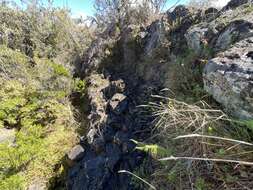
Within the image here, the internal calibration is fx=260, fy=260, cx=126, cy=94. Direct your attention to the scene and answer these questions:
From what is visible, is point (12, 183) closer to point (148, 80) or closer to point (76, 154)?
point (76, 154)

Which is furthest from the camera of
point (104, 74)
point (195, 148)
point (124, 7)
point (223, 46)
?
point (124, 7)

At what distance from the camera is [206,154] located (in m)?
1.87

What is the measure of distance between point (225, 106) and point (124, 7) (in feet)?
15.2

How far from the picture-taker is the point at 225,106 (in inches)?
83.9

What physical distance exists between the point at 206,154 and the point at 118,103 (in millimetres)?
2410

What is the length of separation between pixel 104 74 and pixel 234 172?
3.98 m

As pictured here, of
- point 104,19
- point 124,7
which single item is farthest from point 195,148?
point 104,19

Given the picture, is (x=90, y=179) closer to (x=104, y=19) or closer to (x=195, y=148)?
(x=195, y=148)

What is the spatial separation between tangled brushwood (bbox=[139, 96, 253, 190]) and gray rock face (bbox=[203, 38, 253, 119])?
0.12 meters

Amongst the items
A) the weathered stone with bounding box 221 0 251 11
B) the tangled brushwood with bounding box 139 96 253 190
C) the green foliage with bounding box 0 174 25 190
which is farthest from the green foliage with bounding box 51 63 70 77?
the tangled brushwood with bounding box 139 96 253 190

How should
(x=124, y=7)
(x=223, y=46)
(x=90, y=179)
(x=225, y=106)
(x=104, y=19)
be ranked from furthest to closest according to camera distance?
(x=104, y=19), (x=124, y=7), (x=90, y=179), (x=223, y=46), (x=225, y=106)

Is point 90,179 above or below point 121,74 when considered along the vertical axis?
below

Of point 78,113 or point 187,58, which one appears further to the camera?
point 78,113

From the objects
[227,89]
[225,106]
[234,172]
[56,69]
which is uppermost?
[56,69]
